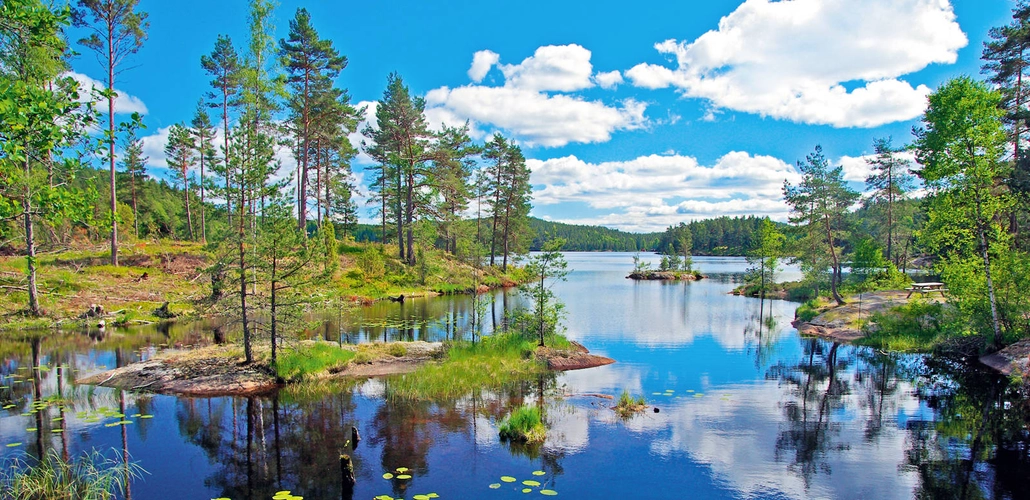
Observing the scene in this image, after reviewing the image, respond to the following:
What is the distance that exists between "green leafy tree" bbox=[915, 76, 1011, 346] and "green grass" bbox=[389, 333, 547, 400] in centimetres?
1680

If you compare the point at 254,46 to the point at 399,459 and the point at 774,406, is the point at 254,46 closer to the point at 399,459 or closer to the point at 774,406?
the point at 399,459

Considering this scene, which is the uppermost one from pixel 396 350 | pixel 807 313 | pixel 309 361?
pixel 309 361

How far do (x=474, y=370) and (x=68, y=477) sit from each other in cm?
1119

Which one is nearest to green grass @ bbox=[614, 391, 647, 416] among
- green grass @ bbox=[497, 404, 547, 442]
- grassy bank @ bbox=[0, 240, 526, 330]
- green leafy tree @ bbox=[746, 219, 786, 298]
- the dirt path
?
green grass @ bbox=[497, 404, 547, 442]

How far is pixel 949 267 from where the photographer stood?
2152 cm

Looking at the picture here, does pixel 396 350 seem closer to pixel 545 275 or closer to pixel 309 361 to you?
pixel 309 361

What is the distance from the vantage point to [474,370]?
18.8 metres

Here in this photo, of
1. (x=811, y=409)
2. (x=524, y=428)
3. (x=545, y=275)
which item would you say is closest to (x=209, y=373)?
(x=524, y=428)

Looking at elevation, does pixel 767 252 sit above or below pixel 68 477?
above

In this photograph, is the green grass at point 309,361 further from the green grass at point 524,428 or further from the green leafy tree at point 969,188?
the green leafy tree at point 969,188

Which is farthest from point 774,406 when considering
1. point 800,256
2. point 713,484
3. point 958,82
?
point 800,256

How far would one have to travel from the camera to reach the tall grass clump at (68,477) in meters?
9.22

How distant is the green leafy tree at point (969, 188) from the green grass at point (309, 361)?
77.2 ft

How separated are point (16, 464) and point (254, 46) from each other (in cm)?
1621
